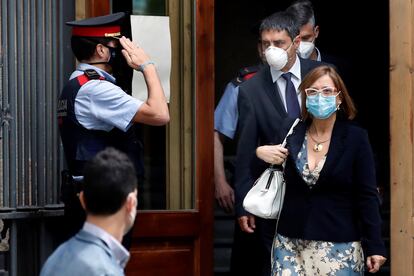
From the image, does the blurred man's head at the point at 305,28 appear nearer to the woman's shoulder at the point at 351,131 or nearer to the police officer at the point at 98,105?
the woman's shoulder at the point at 351,131

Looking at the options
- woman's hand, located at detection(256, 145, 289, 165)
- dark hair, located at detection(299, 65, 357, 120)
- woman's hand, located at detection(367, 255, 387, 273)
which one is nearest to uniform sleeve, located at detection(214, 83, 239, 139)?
woman's hand, located at detection(256, 145, 289, 165)

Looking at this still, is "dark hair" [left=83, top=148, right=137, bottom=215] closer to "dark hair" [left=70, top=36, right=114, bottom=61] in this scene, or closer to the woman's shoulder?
"dark hair" [left=70, top=36, right=114, bottom=61]

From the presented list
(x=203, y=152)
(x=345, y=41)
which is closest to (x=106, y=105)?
(x=203, y=152)

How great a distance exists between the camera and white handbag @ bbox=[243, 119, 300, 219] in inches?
232

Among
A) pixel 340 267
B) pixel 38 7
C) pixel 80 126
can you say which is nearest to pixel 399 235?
pixel 340 267

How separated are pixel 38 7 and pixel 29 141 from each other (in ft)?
2.46

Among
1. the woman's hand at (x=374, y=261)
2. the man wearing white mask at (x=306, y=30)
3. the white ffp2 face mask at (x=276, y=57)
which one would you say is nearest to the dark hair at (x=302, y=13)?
the man wearing white mask at (x=306, y=30)

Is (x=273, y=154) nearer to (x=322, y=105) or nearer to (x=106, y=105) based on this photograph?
(x=322, y=105)

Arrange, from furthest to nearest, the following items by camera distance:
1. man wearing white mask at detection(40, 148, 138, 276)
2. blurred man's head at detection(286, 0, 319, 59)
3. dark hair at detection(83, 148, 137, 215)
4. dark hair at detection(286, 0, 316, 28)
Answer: dark hair at detection(286, 0, 316, 28), blurred man's head at detection(286, 0, 319, 59), dark hair at detection(83, 148, 137, 215), man wearing white mask at detection(40, 148, 138, 276)

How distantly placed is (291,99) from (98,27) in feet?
4.01

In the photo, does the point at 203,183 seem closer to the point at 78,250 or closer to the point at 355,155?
the point at 355,155

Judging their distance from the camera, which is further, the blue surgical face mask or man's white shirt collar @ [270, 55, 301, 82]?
man's white shirt collar @ [270, 55, 301, 82]

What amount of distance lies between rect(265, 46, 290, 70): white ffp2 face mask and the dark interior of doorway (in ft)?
11.4

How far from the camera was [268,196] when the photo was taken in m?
5.89
